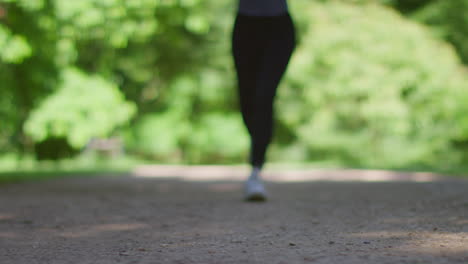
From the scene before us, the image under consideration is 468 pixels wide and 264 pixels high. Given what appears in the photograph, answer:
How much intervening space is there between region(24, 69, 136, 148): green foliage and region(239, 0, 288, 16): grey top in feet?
22.0

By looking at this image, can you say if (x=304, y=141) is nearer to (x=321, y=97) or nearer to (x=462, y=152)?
(x=321, y=97)

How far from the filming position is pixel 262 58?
465 centimetres

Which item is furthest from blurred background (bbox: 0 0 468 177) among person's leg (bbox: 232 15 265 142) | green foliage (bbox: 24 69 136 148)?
person's leg (bbox: 232 15 265 142)

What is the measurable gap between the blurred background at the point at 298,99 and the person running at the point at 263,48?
5251 millimetres

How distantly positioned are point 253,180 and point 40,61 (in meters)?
4.38

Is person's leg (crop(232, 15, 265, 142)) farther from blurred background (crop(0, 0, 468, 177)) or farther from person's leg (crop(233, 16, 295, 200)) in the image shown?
blurred background (crop(0, 0, 468, 177))

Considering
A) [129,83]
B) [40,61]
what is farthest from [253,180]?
[129,83]

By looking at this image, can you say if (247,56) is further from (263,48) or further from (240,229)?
(240,229)

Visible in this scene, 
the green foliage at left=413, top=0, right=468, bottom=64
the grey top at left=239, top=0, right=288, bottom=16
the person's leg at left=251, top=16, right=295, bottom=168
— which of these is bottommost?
the person's leg at left=251, top=16, right=295, bottom=168

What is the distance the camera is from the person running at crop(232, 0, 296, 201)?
4523 millimetres

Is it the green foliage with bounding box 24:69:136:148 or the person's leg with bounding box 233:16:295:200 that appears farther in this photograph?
the green foliage with bounding box 24:69:136:148

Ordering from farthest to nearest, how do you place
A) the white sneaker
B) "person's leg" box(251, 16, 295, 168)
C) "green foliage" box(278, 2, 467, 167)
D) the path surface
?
1. "green foliage" box(278, 2, 467, 167)
2. "person's leg" box(251, 16, 295, 168)
3. the white sneaker
4. the path surface

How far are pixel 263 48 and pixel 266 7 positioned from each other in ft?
0.95

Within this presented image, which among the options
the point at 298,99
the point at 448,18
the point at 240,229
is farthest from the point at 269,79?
the point at 448,18
